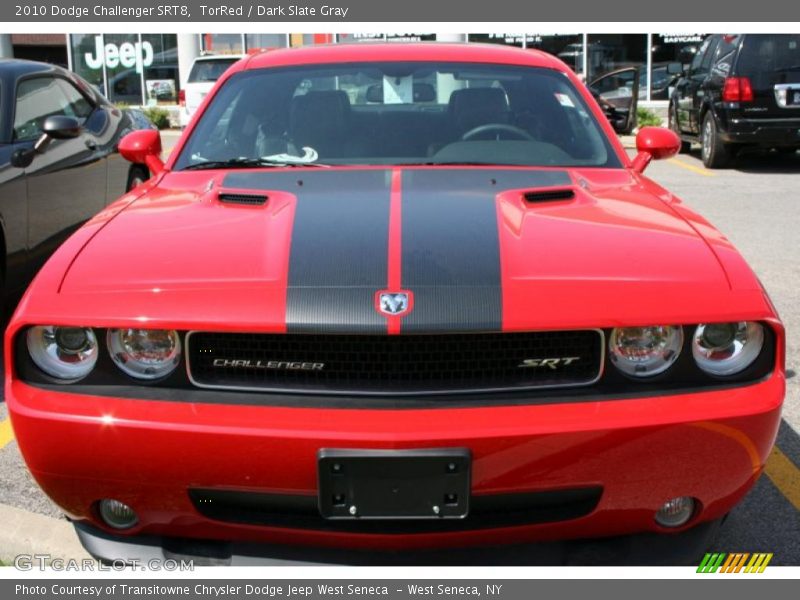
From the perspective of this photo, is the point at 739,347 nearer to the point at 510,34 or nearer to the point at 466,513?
the point at 466,513

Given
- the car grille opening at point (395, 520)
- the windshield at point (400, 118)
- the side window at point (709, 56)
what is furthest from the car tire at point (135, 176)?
the side window at point (709, 56)

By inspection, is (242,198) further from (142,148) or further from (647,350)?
(647,350)

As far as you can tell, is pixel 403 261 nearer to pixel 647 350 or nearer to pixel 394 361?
pixel 394 361

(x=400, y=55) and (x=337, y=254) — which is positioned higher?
(x=400, y=55)

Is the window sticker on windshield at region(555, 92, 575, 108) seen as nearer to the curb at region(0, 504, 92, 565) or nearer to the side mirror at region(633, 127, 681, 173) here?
the side mirror at region(633, 127, 681, 173)

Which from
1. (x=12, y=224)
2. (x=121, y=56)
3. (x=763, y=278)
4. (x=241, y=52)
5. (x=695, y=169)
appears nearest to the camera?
(x=12, y=224)

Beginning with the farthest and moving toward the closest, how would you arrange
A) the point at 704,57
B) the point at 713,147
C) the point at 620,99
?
the point at 620,99
the point at 704,57
the point at 713,147

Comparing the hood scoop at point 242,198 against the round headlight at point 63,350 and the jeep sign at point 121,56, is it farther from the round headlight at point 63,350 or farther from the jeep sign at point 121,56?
the jeep sign at point 121,56

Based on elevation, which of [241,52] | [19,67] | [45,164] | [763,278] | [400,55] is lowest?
[763,278]

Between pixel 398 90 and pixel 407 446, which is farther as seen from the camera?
pixel 398 90

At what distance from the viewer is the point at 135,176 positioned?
6852mm

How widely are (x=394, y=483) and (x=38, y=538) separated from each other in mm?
1382

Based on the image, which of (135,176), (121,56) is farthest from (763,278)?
(121,56)

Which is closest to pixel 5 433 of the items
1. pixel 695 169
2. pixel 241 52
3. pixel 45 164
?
pixel 45 164
